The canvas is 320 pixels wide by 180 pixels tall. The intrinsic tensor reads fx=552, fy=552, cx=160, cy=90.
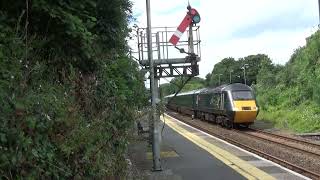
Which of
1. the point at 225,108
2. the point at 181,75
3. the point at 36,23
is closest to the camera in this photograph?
the point at 36,23

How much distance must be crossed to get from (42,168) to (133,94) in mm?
5619

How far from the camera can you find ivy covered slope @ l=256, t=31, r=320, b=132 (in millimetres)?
33062

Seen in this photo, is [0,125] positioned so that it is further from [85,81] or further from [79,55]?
[79,55]

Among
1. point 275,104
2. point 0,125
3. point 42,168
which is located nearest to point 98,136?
point 42,168

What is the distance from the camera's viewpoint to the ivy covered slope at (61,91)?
436cm

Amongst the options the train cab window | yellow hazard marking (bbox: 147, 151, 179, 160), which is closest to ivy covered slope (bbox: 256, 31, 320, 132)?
the train cab window

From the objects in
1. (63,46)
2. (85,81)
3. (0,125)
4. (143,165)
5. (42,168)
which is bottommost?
(143,165)

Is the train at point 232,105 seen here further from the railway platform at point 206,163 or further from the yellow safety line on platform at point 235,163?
the railway platform at point 206,163

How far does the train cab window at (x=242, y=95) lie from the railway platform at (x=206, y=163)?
34.7 ft

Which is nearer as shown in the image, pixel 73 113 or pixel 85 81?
pixel 73 113

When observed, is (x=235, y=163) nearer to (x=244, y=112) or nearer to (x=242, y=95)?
(x=244, y=112)

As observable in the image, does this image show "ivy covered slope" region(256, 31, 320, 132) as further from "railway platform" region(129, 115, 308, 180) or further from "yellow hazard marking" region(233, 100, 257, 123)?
"railway platform" region(129, 115, 308, 180)

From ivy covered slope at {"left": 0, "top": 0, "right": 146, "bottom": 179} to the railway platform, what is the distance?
2.71 meters

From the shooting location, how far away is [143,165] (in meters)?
15.3
